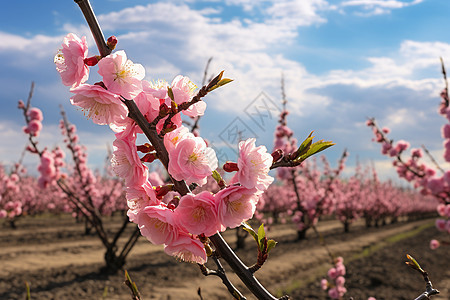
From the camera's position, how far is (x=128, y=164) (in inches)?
38.0

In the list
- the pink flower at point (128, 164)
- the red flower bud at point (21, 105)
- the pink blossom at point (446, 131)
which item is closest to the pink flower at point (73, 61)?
the pink flower at point (128, 164)

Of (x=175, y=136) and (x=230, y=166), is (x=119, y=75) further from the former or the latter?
(x=230, y=166)

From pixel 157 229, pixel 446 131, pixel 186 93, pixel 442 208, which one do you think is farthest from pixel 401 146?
pixel 157 229

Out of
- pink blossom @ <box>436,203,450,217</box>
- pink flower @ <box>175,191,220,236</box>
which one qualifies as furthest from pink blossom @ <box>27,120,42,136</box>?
pink blossom @ <box>436,203,450,217</box>

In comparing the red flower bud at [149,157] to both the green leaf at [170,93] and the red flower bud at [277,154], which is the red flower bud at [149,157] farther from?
the red flower bud at [277,154]

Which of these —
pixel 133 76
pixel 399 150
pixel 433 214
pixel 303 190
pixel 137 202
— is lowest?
pixel 433 214

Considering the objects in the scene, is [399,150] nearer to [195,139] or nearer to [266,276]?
[266,276]

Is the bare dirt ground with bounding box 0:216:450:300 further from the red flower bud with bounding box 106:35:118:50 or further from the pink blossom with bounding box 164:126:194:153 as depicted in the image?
the red flower bud with bounding box 106:35:118:50

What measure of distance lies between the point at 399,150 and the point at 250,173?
7.51m

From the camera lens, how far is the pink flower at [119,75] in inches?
35.3

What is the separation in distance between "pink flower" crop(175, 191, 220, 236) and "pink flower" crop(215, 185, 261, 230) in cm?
2

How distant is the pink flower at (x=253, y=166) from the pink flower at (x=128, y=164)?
24 cm

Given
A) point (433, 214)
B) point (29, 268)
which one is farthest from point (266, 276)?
point (433, 214)

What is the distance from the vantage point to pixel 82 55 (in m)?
1.00
